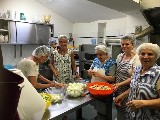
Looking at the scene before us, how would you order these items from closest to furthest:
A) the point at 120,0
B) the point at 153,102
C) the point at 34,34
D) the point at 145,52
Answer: the point at 153,102, the point at 145,52, the point at 120,0, the point at 34,34

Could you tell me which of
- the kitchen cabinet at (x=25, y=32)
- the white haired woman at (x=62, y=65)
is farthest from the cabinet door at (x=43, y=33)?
the white haired woman at (x=62, y=65)

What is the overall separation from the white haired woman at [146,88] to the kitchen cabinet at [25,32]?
4.10 m

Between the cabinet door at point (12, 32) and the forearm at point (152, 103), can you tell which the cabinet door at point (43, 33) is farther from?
the forearm at point (152, 103)

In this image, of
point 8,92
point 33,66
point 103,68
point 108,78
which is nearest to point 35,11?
point 33,66

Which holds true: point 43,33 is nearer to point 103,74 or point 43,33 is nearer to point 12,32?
point 12,32

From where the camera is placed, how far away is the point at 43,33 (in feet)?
19.1

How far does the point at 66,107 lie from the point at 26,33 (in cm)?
416

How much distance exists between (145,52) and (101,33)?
4.27m

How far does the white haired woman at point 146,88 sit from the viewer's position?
159 centimetres

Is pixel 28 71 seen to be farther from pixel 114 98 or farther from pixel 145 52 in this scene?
pixel 145 52

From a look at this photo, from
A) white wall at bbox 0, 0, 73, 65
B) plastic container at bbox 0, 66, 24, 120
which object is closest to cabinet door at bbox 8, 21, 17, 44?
white wall at bbox 0, 0, 73, 65

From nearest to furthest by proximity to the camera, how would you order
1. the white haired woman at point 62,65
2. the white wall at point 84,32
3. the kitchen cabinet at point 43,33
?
the white haired woman at point 62,65 → the kitchen cabinet at point 43,33 → the white wall at point 84,32

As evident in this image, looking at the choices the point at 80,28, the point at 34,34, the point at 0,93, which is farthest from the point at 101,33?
the point at 0,93

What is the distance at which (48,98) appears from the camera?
70.9 inches
